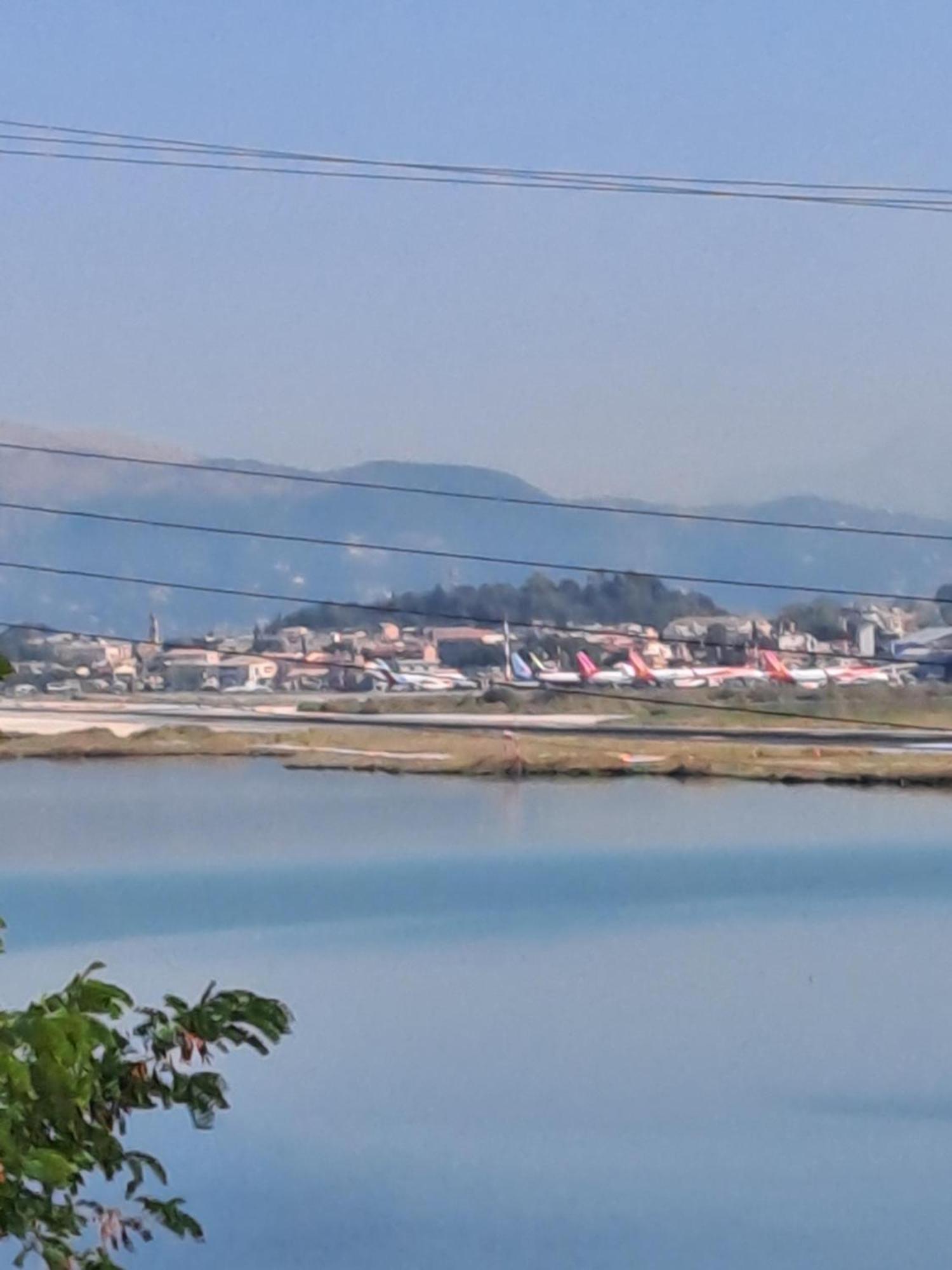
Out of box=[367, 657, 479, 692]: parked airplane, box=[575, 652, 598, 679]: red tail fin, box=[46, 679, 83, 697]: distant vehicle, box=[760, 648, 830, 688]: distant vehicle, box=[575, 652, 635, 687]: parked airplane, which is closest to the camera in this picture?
box=[760, 648, 830, 688]: distant vehicle

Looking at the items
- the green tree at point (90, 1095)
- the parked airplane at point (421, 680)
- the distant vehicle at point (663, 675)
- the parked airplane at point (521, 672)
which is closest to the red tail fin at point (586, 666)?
the distant vehicle at point (663, 675)

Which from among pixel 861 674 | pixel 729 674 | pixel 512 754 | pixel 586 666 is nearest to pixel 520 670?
pixel 586 666

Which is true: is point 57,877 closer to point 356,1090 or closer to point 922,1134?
point 356,1090

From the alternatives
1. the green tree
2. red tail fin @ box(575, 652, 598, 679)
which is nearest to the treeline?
red tail fin @ box(575, 652, 598, 679)

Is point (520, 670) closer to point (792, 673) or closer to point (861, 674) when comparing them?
point (792, 673)

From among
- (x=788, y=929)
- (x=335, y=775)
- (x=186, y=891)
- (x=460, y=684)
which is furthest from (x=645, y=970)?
(x=460, y=684)

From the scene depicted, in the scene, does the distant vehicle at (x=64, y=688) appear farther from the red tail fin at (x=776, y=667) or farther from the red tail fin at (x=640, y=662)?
the red tail fin at (x=776, y=667)

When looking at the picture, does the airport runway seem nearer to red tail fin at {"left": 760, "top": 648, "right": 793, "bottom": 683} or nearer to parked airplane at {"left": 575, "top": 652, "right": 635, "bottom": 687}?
parked airplane at {"left": 575, "top": 652, "right": 635, "bottom": 687}
